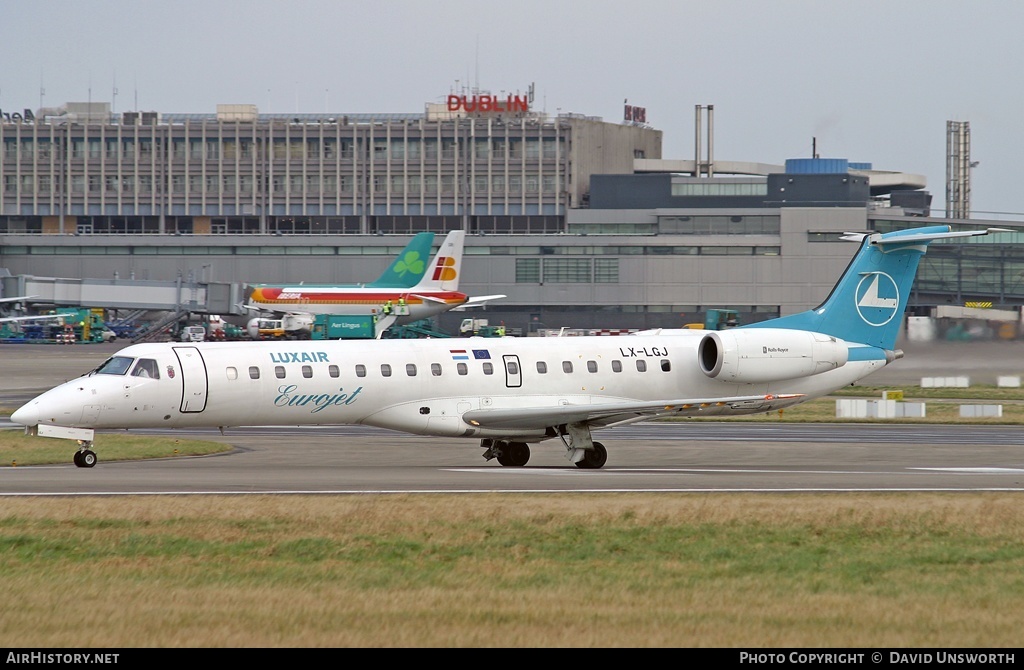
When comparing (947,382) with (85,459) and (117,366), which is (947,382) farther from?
(85,459)

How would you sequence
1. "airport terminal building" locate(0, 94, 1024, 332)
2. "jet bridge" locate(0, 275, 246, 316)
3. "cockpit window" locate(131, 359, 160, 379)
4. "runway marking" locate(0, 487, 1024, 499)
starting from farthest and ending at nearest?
"airport terminal building" locate(0, 94, 1024, 332) → "jet bridge" locate(0, 275, 246, 316) → "cockpit window" locate(131, 359, 160, 379) → "runway marking" locate(0, 487, 1024, 499)

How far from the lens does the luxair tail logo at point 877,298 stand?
1332 inches

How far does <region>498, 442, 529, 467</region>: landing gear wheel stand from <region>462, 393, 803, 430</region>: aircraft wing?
5.73 feet

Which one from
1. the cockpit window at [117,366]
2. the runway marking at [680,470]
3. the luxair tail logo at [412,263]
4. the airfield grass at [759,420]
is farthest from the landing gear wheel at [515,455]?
the luxair tail logo at [412,263]

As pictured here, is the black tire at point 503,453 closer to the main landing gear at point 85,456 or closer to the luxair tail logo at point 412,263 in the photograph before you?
the main landing gear at point 85,456

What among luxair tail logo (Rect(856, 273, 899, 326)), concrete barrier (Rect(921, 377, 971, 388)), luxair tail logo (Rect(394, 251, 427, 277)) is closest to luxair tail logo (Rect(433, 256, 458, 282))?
luxair tail logo (Rect(394, 251, 427, 277))

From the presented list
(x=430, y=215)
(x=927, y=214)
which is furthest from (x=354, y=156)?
(x=927, y=214)

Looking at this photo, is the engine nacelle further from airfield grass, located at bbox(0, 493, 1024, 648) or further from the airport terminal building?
the airport terminal building

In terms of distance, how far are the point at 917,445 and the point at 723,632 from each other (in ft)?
87.6

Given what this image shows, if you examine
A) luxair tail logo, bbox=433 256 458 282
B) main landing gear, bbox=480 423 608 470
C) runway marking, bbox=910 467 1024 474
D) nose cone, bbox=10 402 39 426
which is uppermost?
luxair tail logo, bbox=433 256 458 282

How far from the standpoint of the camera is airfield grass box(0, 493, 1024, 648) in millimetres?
13125

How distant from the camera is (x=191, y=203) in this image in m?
146

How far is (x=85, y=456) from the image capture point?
1086 inches
